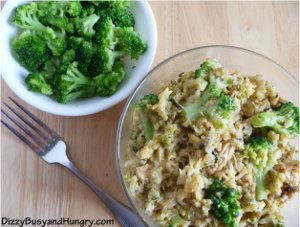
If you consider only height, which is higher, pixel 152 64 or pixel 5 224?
pixel 152 64

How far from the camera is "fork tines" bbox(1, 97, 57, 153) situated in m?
1.82

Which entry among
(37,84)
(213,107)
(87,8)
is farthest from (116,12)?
(213,107)

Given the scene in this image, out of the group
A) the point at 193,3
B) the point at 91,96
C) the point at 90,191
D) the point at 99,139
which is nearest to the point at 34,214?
the point at 90,191

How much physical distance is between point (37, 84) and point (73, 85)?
16 centimetres

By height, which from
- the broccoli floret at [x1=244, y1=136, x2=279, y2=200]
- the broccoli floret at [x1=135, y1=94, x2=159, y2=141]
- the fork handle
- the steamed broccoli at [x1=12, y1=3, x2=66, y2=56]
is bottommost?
the fork handle

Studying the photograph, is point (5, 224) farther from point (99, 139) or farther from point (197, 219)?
point (197, 219)

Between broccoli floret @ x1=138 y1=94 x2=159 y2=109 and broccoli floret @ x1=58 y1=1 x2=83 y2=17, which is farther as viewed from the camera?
broccoli floret @ x1=58 y1=1 x2=83 y2=17

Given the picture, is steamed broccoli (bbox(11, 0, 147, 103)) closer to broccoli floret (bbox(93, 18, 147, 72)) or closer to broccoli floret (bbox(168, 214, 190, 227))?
broccoli floret (bbox(93, 18, 147, 72))

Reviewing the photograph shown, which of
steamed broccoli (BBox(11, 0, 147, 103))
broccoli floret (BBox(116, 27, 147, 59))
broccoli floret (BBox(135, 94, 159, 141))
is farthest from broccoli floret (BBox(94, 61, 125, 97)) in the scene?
broccoli floret (BBox(135, 94, 159, 141))

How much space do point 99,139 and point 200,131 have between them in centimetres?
61

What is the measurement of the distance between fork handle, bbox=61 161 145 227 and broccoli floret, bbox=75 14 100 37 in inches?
24.8

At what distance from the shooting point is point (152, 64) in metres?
1.88

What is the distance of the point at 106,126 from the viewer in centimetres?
185

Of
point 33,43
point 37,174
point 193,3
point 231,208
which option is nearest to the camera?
point 231,208
